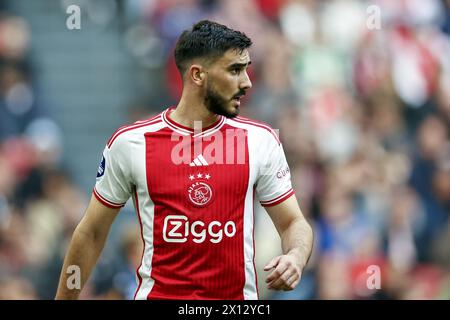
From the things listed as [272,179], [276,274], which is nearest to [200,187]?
[272,179]

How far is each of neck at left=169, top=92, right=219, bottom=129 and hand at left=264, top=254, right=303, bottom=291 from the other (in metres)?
0.93

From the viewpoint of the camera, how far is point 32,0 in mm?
11562

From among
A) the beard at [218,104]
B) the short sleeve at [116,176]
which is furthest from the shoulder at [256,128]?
the short sleeve at [116,176]

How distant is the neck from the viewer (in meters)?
5.35

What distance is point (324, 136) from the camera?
10336 millimetres

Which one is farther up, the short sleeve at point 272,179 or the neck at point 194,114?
the neck at point 194,114

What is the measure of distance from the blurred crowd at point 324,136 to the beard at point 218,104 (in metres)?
4.00

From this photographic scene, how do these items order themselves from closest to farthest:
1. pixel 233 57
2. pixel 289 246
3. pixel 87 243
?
pixel 289 246 → pixel 233 57 → pixel 87 243

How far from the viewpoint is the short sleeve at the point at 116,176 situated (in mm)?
5301

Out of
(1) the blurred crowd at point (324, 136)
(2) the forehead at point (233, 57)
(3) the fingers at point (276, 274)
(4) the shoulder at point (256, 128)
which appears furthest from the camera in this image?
(1) the blurred crowd at point (324, 136)

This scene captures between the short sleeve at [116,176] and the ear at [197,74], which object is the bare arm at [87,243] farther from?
the ear at [197,74]

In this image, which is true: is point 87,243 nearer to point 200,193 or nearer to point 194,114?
point 200,193

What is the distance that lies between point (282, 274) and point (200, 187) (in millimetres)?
728

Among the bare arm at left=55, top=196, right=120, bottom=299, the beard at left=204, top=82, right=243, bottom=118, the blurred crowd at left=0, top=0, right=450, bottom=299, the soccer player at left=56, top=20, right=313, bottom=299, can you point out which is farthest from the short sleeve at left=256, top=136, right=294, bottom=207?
the blurred crowd at left=0, top=0, right=450, bottom=299
